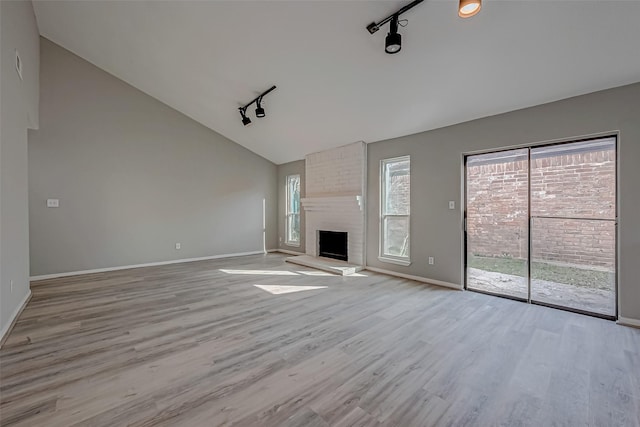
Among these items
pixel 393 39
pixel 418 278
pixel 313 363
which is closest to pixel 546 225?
pixel 418 278

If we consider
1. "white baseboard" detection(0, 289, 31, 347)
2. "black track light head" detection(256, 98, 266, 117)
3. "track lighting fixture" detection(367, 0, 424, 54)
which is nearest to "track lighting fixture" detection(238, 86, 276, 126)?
"black track light head" detection(256, 98, 266, 117)

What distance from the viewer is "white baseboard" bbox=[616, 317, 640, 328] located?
9.33 feet

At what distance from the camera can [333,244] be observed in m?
6.11

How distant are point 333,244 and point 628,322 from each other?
4.36 meters

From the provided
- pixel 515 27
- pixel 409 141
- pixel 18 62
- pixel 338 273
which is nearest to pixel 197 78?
pixel 18 62

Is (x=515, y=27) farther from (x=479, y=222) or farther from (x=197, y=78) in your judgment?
(x=197, y=78)

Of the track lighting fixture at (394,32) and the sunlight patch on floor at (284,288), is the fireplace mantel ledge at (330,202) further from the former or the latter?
the track lighting fixture at (394,32)

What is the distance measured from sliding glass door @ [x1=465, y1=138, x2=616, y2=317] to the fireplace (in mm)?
2411

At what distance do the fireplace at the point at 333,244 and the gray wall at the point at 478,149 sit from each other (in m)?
0.64

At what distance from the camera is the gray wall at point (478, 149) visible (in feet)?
9.50

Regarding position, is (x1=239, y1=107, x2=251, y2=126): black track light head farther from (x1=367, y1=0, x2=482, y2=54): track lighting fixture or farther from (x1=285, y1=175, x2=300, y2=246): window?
(x1=367, y1=0, x2=482, y2=54): track lighting fixture

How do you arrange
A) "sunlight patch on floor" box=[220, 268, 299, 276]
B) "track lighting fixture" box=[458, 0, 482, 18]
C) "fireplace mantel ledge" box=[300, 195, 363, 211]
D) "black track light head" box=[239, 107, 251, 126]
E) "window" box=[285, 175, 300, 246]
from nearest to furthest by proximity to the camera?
"track lighting fixture" box=[458, 0, 482, 18]
"sunlight patch on floor" box=[220, 268, 299, 276]
"black track light head" box=[239, 107, 251, 126]
"fireplace mantel ledge" box=[300, 195, 363, 211]
"window" box=[285, 175, 300, 246]

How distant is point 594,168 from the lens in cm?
322

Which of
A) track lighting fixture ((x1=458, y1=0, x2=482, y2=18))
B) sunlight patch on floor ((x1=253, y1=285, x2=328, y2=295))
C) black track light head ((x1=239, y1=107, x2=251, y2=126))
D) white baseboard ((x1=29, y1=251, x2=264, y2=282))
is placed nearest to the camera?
track lighting fixture ((x1=458, y1=0, x2=482, y2=18))
